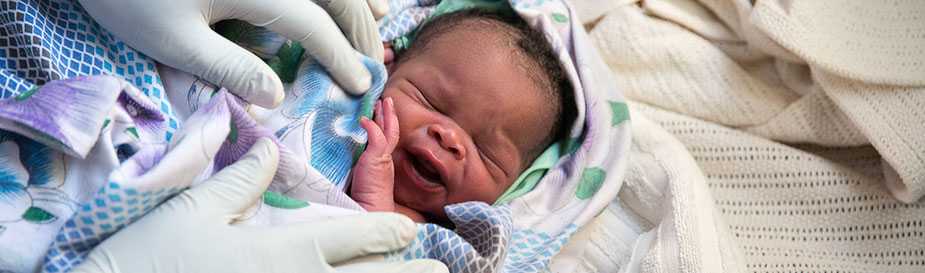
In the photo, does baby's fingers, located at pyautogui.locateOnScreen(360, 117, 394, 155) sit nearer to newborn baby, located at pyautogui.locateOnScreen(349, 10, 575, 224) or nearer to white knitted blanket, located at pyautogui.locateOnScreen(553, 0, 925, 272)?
newborn baby, located at pyautogui.locateOnScreen(349, 10, 575, 224)

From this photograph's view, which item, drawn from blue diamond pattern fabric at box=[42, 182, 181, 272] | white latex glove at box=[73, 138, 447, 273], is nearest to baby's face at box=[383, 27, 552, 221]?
white latex glove at box=[73, 138, 447, 273]

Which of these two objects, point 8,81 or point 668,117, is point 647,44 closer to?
point 668,117

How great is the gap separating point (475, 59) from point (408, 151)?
192mm

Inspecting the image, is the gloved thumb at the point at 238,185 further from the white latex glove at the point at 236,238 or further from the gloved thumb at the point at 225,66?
the gloved thumb at the point at 225,66

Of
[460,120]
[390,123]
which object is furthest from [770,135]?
[390,123]

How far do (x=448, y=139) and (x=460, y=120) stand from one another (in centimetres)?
8

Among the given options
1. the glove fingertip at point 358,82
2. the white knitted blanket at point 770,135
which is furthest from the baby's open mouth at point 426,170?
the white knitted blanket at point 770,135

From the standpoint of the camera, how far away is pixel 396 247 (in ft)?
3.23

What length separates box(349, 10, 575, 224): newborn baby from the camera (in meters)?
1.23

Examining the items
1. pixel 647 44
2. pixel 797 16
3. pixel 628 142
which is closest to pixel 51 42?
pixel 628 142

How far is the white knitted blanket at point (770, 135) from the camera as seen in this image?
53.6 inches

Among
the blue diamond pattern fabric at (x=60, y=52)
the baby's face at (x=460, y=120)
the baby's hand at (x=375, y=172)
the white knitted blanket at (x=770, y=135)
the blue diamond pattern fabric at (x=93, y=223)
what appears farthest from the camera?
the white knitted blanket at (x=770, y=135)

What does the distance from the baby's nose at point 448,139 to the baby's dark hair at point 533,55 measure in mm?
183

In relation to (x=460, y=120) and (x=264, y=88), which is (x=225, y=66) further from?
(x=460, y=120)
